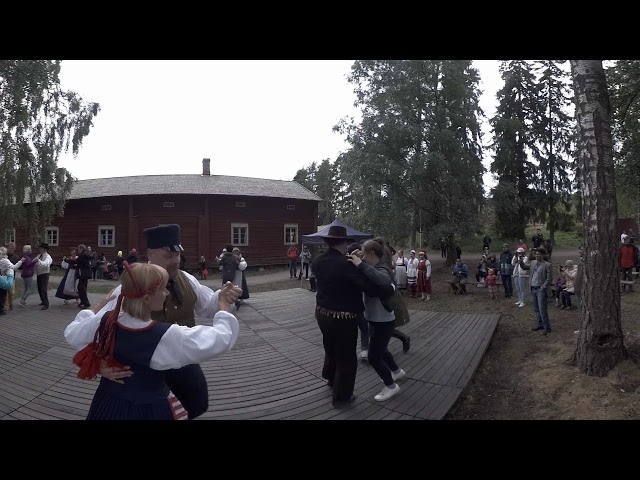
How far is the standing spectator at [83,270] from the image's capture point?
20.9ft

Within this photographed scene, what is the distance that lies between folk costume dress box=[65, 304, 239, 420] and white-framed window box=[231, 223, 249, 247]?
39.3 ft

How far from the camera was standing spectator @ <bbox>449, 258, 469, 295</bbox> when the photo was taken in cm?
956

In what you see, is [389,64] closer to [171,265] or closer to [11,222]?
[171,265]

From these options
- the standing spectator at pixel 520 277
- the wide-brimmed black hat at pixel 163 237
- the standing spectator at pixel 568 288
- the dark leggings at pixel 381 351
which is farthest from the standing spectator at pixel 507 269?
the wide-brimmed black hat at pixel 163 237

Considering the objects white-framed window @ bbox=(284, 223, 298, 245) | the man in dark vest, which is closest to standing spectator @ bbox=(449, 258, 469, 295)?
white-framed window @ bbox=(284, 223, 298, 245)

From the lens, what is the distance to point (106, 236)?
9.13m

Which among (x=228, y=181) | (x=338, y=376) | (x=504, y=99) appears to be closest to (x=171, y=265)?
(x=338, y=376)

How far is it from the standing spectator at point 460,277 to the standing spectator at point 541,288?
2988mm

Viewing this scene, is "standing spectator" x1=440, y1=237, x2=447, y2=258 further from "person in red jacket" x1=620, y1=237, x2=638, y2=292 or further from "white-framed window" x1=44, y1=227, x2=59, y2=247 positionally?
"white-framed window" x1=44, y1=227, x2=59, y2=247

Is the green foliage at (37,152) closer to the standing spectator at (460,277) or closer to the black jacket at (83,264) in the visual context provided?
the black jacket at (83,264)

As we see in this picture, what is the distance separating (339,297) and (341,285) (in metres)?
0.11

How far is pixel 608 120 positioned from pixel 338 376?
3942 mm

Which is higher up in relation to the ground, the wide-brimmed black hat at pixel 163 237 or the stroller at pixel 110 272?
the wide-brimmed black hat at pixel 163 237

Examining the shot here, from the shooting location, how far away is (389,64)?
11734mm
